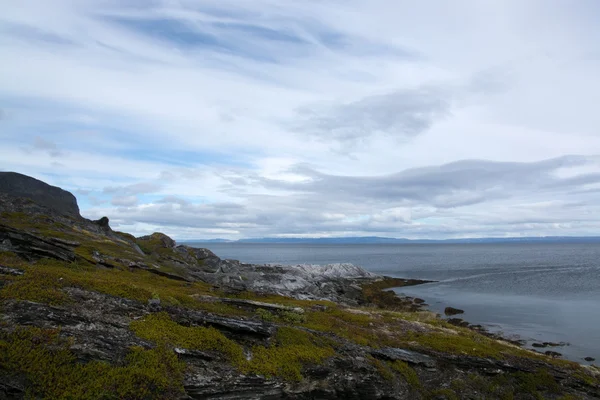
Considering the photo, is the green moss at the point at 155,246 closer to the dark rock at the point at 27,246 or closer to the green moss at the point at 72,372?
the dark rock at the point at 27,246

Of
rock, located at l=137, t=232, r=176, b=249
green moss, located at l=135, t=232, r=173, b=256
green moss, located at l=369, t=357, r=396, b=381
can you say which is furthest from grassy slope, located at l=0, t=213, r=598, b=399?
rock, located at l=137, t=232, r=176, b=249

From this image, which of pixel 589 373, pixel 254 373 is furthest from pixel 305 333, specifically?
pixel 589 373

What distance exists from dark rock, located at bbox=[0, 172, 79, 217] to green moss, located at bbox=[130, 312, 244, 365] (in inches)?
3622

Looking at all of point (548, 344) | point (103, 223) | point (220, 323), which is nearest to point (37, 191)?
point (103, 223)

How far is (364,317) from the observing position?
103ft

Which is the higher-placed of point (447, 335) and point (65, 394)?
point (65, 394)

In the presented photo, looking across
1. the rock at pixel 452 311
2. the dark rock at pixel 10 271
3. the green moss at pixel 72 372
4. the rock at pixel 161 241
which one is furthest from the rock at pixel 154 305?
the rock at pixel 161 241

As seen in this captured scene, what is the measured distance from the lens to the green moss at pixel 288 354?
17141 mm

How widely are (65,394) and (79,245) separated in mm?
39852

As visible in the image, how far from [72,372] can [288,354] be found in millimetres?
9574

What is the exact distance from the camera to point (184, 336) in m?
17.5

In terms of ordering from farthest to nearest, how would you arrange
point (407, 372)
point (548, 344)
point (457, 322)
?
point (457, 322) → point (548, 344) → point (407, 372)

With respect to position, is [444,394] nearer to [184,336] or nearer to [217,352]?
[217,352]

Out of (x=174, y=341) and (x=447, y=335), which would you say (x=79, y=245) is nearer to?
(x=174, y=341)
